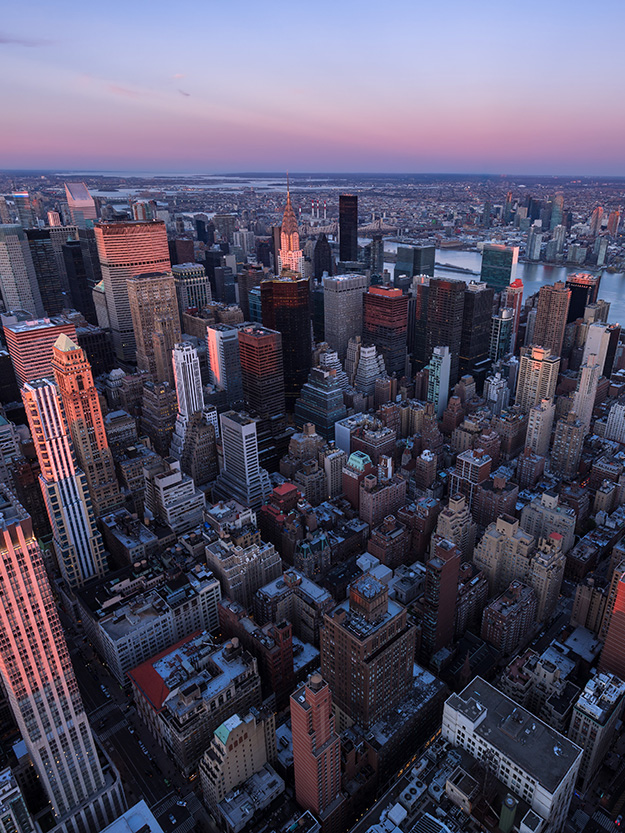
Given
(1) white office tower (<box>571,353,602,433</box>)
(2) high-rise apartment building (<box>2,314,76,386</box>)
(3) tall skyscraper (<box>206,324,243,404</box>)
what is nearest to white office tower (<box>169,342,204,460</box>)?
(3) tall skyscraper (<box>206,324,243,404</box>)

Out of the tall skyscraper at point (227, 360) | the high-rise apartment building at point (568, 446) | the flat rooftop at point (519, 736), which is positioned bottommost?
the high-rise apartment building at point (568, 446)

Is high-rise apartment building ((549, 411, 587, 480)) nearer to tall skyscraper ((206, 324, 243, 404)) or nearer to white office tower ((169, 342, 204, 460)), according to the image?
tall skyscraper ((206, 324, 243, 404))

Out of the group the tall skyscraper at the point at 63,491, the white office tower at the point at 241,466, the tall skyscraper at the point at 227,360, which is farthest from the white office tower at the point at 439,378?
the tall skyscraper at the point at 63,491

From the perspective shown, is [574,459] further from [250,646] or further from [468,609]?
[250,646]

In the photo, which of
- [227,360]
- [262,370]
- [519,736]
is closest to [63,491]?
[262,370]

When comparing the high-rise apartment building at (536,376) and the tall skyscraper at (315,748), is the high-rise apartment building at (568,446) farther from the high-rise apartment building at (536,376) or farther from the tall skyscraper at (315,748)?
the tall skyscraper at (315,748)
